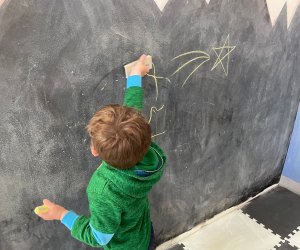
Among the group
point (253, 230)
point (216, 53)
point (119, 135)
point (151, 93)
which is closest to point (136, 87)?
point (151, 93)

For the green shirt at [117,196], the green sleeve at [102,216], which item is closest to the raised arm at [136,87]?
the green shirt at [117,196]

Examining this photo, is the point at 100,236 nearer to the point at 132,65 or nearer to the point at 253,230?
the point at 132,65

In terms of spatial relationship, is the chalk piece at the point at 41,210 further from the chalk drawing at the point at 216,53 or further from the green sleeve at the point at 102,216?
the chalk drawing at the point at 216,53

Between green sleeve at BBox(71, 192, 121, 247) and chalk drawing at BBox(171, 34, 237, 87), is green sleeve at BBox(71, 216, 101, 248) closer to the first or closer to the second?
green sleeve at BBox(71, 192, 121, 247)

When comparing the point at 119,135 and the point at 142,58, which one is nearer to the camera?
the point at 119,135

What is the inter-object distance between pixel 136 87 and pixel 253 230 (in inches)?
44.1

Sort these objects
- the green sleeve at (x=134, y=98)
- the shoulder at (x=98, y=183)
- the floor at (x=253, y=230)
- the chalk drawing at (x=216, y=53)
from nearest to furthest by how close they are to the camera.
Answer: the shoulder at (x=98, y=183), the green sleeve at (x=134, y=98), the chalk drawing at (x=216, y=53), the floor at (x=253, y=230)

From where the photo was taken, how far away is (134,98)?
1077 mm

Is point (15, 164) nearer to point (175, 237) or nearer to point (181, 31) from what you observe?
point (181, 31)

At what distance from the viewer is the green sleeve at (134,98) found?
107 centimetres

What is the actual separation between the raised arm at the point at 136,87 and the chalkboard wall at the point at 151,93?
3 centimetres

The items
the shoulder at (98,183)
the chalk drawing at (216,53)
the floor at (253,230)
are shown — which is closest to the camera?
the shoulder at (98,183)

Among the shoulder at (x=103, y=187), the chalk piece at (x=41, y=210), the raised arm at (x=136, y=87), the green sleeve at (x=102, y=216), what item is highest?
the raised arm at (x=136, y=87)

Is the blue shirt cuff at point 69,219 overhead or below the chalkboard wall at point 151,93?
below
